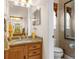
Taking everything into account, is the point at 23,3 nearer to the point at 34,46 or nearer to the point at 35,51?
the point at 34,46

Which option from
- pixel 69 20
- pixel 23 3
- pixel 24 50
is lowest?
pixel 24 50

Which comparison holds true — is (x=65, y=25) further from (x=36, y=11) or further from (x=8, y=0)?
(x=8, y=0)

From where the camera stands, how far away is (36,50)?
3.27 metres

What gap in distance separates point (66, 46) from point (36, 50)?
1335mm

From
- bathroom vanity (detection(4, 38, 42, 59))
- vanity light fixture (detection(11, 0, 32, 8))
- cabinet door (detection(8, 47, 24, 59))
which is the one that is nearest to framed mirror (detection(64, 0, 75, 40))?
bathroom vanity (detection(4, 38, 42, 59))

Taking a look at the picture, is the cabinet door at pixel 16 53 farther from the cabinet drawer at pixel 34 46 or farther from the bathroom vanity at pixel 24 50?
the cabinet drawer at pixel 34 46

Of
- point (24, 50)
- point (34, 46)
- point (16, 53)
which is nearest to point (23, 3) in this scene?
point (34, 46)

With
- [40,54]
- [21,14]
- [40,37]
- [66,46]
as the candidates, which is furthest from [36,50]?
[66,46]

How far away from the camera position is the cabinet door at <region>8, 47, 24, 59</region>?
8.43 ft

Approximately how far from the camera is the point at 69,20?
4.03 metres

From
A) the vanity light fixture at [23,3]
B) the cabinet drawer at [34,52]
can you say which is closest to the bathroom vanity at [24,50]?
the cabinet drawer at [34,52]

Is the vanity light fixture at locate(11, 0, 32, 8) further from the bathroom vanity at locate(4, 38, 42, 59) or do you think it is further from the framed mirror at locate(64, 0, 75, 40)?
the framed mirror at locate(64, 0, 75, 40)

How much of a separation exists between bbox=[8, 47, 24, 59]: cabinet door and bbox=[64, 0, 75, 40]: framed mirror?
1746mm

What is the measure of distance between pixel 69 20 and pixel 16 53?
212 centimetres
